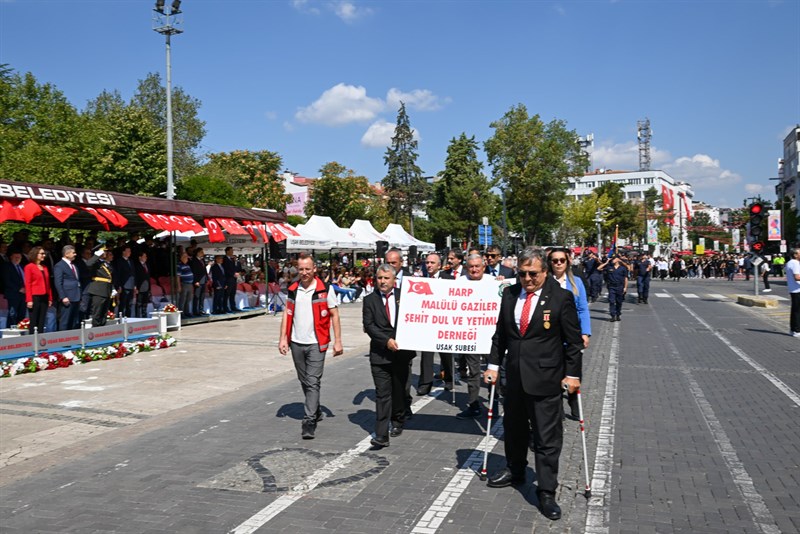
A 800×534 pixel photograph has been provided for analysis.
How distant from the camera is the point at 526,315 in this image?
4.84 m

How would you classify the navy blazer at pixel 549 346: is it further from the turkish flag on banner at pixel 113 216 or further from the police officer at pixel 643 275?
the police officer at pixel 643 275

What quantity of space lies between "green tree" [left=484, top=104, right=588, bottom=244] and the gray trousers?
42.4 metres

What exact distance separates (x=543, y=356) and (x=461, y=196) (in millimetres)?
62364

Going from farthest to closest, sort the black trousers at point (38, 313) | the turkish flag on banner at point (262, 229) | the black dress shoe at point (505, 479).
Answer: the turkish flag on banner at point (262, 229) < the black trousers at point (38, 313) < the black dress shoe at point (505, 479)

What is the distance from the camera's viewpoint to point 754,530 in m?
4.39

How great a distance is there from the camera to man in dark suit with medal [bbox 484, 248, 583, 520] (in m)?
4.73

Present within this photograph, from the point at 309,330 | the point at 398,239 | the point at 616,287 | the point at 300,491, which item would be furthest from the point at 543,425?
the point at 398,239

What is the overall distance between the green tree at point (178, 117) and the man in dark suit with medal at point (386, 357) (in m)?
51.3

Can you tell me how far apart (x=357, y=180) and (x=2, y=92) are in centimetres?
3735

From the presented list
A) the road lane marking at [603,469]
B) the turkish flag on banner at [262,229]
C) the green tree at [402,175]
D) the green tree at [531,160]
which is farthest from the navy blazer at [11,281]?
the green tree at [402,175]

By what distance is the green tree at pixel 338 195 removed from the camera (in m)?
72.4

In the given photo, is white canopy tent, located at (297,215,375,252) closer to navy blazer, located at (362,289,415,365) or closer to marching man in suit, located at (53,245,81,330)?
marching man in suit, located at (53,245,81,330)

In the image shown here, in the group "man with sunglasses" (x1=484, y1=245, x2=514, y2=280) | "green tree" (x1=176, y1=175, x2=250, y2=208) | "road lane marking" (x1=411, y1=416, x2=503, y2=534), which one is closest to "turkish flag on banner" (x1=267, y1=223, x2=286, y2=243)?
"man with sunglasses" (x1=484, y1=245, x2=514, y2=280)

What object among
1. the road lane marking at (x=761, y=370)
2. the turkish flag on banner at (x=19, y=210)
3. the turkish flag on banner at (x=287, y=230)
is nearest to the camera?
the road lane marking at (x=761, y=370)
